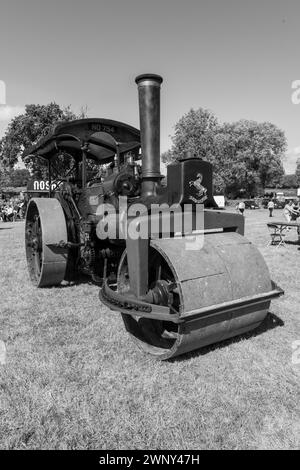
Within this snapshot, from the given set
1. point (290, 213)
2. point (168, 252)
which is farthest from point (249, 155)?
point (168, 252)

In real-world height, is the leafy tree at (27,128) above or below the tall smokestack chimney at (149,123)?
above

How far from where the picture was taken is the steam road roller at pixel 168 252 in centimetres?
277

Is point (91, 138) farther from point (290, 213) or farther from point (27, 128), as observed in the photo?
point (27, 128)

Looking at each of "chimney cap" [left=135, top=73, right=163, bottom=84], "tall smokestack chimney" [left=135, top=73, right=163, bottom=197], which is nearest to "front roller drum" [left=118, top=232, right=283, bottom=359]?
"tall smokestack chimney" [left=135, top=73, right=163, bottom=197]

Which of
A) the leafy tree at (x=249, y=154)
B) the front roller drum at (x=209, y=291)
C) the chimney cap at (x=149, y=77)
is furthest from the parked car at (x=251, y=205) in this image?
the front roller drum at (x=209, y=291)

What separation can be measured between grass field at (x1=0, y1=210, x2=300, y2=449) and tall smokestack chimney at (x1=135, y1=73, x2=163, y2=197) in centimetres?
154

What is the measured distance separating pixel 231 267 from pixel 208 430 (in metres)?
1.19

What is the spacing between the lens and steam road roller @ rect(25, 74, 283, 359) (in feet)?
9.09

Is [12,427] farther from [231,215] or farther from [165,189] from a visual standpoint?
[231,215]

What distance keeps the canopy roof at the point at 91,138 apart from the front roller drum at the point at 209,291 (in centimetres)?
222

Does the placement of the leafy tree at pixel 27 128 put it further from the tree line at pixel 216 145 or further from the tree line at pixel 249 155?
the tree line at pixel 249 155

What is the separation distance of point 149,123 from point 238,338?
218 centimetres

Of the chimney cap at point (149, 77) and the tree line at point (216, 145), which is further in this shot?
the tree line at point (216, 145)

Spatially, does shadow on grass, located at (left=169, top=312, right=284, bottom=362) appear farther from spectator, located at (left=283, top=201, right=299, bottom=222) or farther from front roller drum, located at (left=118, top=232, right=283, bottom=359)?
spectator, located at (left=283, top=201, right=299, bottom=222)
